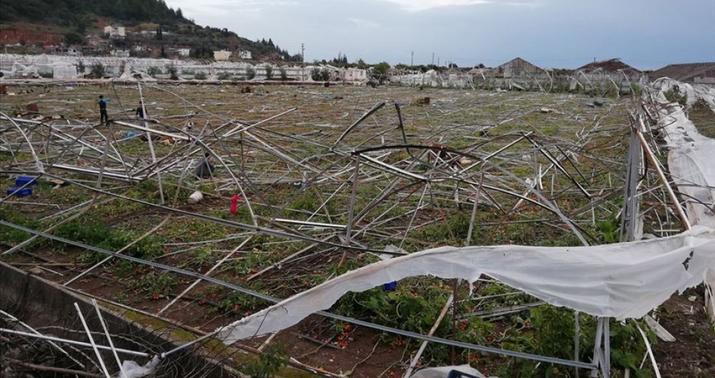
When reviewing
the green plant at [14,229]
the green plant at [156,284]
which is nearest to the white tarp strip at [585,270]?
the green plant at [156,284]

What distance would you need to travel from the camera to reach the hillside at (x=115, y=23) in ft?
230

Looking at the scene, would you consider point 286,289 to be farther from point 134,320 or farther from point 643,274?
point 643,274

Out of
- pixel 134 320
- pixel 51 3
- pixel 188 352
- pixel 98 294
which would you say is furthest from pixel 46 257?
pixel 51 3

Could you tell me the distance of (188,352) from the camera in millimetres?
3068

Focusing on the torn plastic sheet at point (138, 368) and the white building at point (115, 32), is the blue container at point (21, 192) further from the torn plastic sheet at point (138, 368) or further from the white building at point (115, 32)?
the white building at point (115, 32)

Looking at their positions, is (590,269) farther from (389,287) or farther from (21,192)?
(21,192)

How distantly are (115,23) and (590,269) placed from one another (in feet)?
339

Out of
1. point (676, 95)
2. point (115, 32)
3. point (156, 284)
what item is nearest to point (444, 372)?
point (156, 284)

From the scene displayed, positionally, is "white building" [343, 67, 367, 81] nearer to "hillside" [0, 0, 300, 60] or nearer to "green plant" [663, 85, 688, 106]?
"green plant" [663, 85, 688, 106]

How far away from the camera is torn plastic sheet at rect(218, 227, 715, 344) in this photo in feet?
6.44

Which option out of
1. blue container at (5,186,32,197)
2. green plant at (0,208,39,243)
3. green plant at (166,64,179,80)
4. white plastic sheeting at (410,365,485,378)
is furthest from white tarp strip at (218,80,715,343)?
green plant at (166,64,179,80)

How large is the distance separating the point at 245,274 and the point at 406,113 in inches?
452

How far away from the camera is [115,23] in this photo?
91438 mm

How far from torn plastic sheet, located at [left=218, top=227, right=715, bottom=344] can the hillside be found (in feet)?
226
